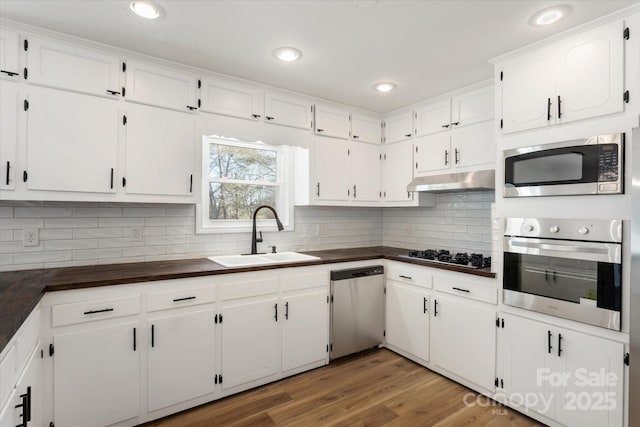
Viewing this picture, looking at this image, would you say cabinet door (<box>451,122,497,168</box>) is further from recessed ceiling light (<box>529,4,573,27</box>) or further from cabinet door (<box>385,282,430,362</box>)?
cabinet door (<box>385,282,430,362</box>)

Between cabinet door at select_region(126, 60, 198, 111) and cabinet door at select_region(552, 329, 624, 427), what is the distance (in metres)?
3.08

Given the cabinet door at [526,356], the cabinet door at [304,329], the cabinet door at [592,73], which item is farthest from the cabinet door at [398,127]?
the cabinet door at [526,356]

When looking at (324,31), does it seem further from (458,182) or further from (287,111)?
(458,182)

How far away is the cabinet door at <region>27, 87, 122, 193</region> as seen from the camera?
204cm

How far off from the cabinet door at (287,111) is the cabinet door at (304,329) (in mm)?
1600

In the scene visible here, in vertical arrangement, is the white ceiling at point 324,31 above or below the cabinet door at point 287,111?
above

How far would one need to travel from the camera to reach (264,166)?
10.9ft

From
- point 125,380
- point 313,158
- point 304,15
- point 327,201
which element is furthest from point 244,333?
point 304,15

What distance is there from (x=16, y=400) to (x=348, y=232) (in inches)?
119

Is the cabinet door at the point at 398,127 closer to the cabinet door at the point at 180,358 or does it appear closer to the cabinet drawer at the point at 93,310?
the cabinet door at the point at 180,358

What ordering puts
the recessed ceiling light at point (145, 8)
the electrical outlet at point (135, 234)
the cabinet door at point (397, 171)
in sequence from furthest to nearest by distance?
the cabinet door at point (397, 171)
the electrical outlet at point (135, 234)
the recessed ceiling light at point (145, 8)

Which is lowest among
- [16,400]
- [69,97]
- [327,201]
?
[16,400]

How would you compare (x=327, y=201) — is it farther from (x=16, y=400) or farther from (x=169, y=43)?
(x=16, y=400)

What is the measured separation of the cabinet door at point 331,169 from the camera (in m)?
3.29
